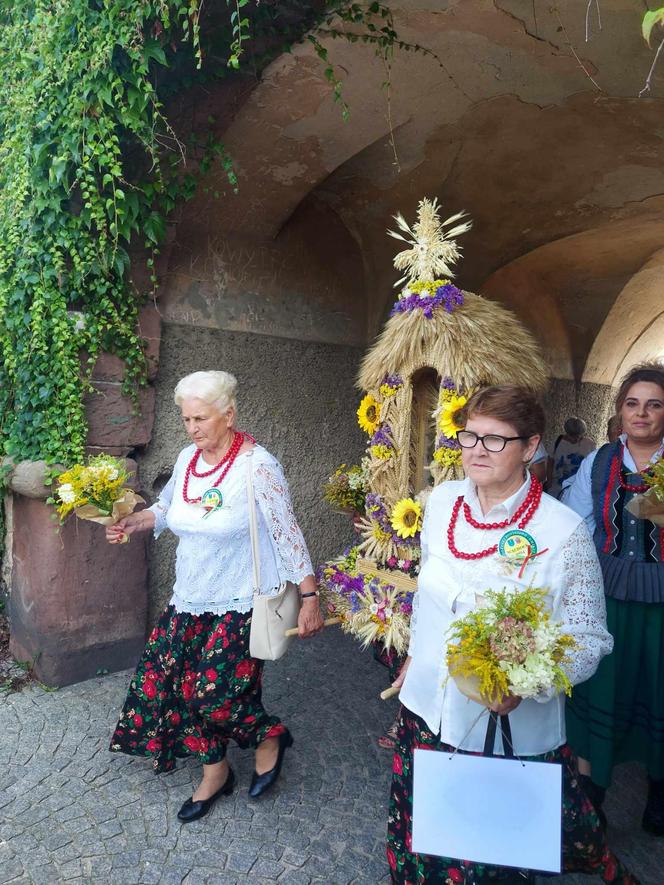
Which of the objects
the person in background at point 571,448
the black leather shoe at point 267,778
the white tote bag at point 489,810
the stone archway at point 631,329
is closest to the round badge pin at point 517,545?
the white tote bag at point 489,810

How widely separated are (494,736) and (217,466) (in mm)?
1585

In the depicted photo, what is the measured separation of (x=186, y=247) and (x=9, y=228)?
1080 mm

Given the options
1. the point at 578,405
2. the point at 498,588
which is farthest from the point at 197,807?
the point at 578,405

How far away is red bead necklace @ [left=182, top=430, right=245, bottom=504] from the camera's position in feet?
9.51

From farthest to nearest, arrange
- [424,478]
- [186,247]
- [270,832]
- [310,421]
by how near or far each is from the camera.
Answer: [310,421] → [186,247] → [424,478] → [270,832]

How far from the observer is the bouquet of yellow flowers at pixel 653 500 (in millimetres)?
2461

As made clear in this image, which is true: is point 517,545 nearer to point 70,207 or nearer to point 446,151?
point 70,207

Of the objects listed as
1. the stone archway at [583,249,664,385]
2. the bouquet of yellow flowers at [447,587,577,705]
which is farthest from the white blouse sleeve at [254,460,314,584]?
the stone archway at [583,249,664,385]

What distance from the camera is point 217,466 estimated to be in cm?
293

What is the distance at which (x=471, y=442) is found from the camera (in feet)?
6.66

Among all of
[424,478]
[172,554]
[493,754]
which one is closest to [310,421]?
[172,554]

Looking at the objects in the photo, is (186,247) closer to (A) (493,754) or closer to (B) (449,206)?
(B) (449,206)

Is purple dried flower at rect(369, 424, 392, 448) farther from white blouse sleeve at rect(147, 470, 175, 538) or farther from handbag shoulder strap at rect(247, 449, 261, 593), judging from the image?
white blouse sleeve at rect(147, 470, 175, 538)

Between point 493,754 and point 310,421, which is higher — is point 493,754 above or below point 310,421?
A: below
